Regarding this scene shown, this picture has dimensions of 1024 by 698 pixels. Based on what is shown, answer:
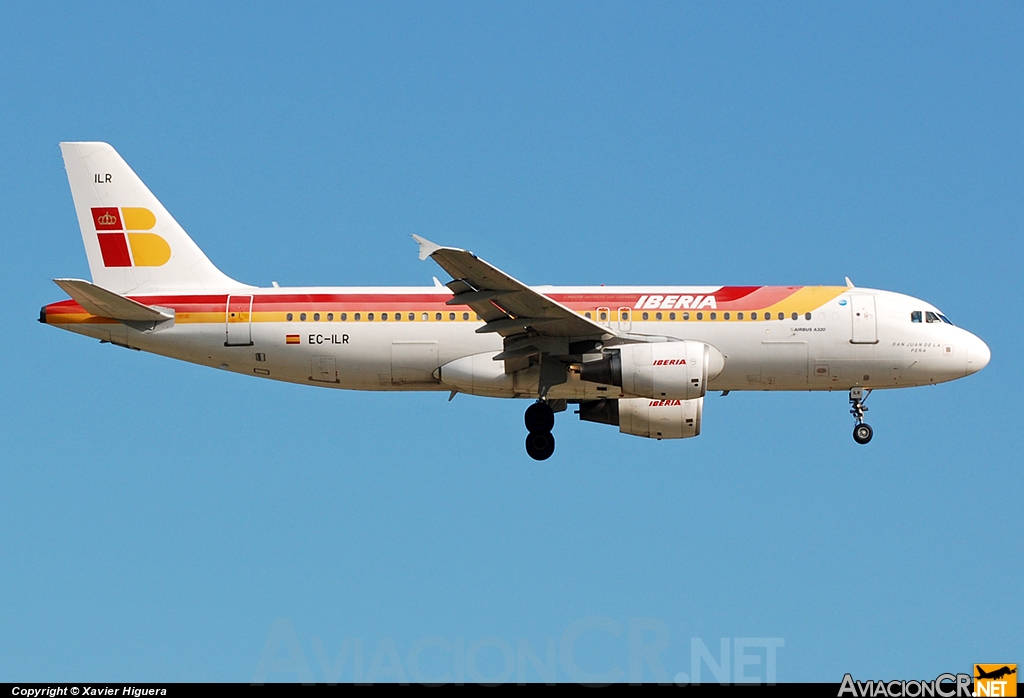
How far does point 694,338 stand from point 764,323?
6.24ft

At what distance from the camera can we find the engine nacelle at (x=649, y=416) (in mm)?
39094

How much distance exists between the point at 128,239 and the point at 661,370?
1477cm

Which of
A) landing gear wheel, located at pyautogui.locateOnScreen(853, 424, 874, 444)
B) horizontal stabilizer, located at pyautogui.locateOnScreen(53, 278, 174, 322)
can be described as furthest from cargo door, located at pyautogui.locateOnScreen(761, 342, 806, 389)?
horizontal stabilizer, located at pyautogui.locateOnScreen(53, 278, 174, 322)

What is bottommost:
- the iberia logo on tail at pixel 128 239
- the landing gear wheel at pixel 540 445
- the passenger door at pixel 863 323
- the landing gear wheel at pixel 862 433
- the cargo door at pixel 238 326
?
the landing gear wheel at pixel 540 445

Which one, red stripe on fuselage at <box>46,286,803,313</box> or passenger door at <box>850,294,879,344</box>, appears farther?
passenger door at <box>850,294,879,344</box>

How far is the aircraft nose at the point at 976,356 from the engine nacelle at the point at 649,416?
7.12 meters

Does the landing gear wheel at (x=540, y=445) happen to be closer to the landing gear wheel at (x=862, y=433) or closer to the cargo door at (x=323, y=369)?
the cargo door at (x=323, y=369)

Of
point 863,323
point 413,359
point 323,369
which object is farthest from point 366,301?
point 863,323

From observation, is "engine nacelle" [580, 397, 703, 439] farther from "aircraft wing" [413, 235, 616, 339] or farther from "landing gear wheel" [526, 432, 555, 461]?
"aircraft wing" [413, 235, 616, 339]

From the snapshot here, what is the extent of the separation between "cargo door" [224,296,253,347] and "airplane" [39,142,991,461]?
0.03 m

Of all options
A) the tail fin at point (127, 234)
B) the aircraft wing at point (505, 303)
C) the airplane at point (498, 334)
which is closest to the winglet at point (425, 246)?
the aircraft wing at point (505, 303)

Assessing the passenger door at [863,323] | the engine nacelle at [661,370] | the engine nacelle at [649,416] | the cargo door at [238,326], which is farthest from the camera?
the engine nacelle at [649,416]

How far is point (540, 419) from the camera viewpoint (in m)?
37.2

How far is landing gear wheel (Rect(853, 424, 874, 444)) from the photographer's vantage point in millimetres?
38344
